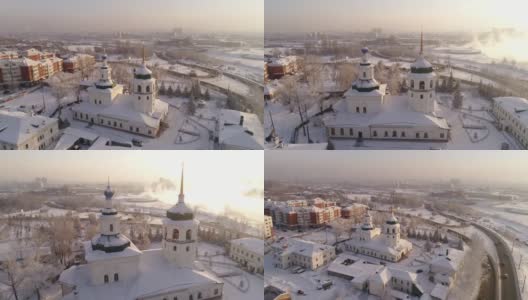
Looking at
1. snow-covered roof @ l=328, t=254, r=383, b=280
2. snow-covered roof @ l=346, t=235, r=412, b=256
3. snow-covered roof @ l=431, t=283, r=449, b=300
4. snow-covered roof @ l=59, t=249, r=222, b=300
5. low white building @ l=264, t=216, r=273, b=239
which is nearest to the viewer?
snow-covered roof @ l=59, t=249, r=222, b=300

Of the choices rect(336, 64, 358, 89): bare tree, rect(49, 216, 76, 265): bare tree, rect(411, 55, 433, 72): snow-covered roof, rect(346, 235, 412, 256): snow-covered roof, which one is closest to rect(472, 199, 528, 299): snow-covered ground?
rect(346, 235, 412, 256): snow-covered roof

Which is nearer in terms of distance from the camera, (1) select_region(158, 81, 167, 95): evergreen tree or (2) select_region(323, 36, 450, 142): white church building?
(2) select_region(323, 36, 450, 142): white church building

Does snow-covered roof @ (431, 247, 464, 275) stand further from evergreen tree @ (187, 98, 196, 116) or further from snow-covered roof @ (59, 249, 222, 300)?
evergreen tree @ (187, 98, 196, 116)

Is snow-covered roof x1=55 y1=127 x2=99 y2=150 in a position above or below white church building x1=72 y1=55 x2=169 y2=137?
below

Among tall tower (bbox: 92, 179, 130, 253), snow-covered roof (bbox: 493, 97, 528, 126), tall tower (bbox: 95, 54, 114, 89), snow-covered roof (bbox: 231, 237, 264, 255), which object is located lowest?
snow-covered roof (bbox: 231, 237, 264, 255)

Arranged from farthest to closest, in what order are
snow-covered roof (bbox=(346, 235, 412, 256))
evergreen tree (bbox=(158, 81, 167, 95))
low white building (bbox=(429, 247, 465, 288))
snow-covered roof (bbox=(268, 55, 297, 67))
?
evergreen tree (bbox=(158, 81, 167, 95))
snow-covered roof (bbox=(268, 55, 297, 67))
snow-covered roof (bbox=(346, 235, 412, 256))
low white building (bbox=(429, 247, 465, 288))

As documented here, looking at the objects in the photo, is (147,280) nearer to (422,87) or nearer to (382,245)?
(382,245)

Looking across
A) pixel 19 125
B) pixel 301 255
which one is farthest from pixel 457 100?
pixel 19 125

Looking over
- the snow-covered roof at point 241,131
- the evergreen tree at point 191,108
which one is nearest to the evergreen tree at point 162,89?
the evergreen tree at point 191,108
